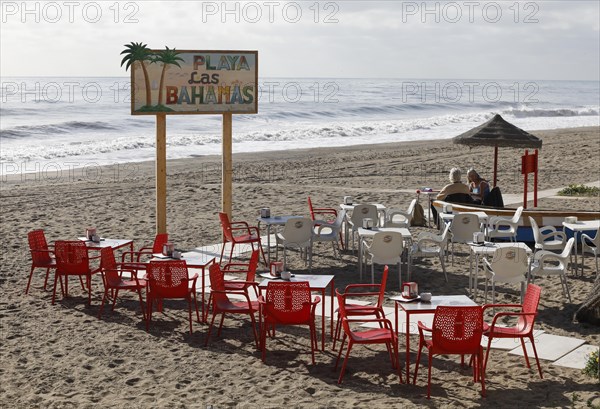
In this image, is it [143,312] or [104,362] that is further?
[143,312]

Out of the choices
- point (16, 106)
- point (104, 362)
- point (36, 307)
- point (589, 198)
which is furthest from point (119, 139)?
point (104, 362)

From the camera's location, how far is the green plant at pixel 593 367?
7.52 metres

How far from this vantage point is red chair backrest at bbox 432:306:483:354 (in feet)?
23.4

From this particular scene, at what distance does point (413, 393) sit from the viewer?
7.38m

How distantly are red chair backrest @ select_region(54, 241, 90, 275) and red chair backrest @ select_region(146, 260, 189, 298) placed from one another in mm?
1400

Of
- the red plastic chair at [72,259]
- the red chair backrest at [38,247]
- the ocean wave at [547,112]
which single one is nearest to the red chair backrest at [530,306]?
the red plastic chair at [72,259]

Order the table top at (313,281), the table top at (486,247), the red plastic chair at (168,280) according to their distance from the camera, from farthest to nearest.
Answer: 1. the table top at (486,247)
2. the red plastic chair at (168,280)
3. the table top at (313,281)

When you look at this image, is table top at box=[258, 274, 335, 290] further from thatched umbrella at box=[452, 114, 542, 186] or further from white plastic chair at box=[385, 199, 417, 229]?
thatched umbrella at box=[452, 114, 542, 186]

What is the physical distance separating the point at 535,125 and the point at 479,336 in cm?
4266

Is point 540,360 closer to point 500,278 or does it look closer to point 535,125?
point 500,278

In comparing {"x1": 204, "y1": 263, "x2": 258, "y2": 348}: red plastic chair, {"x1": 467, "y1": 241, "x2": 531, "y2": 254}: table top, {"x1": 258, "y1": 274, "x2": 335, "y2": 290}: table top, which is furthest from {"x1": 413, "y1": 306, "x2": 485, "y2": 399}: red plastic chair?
{"x1": 467, "y1": 241, "x2": 531, "y2": 254}: table top

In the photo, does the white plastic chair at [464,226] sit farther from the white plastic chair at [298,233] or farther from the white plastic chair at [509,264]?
the white plastic chair at [509,264]

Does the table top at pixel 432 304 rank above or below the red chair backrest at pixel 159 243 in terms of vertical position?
below

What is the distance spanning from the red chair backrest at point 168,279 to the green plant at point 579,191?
12.0 meters
